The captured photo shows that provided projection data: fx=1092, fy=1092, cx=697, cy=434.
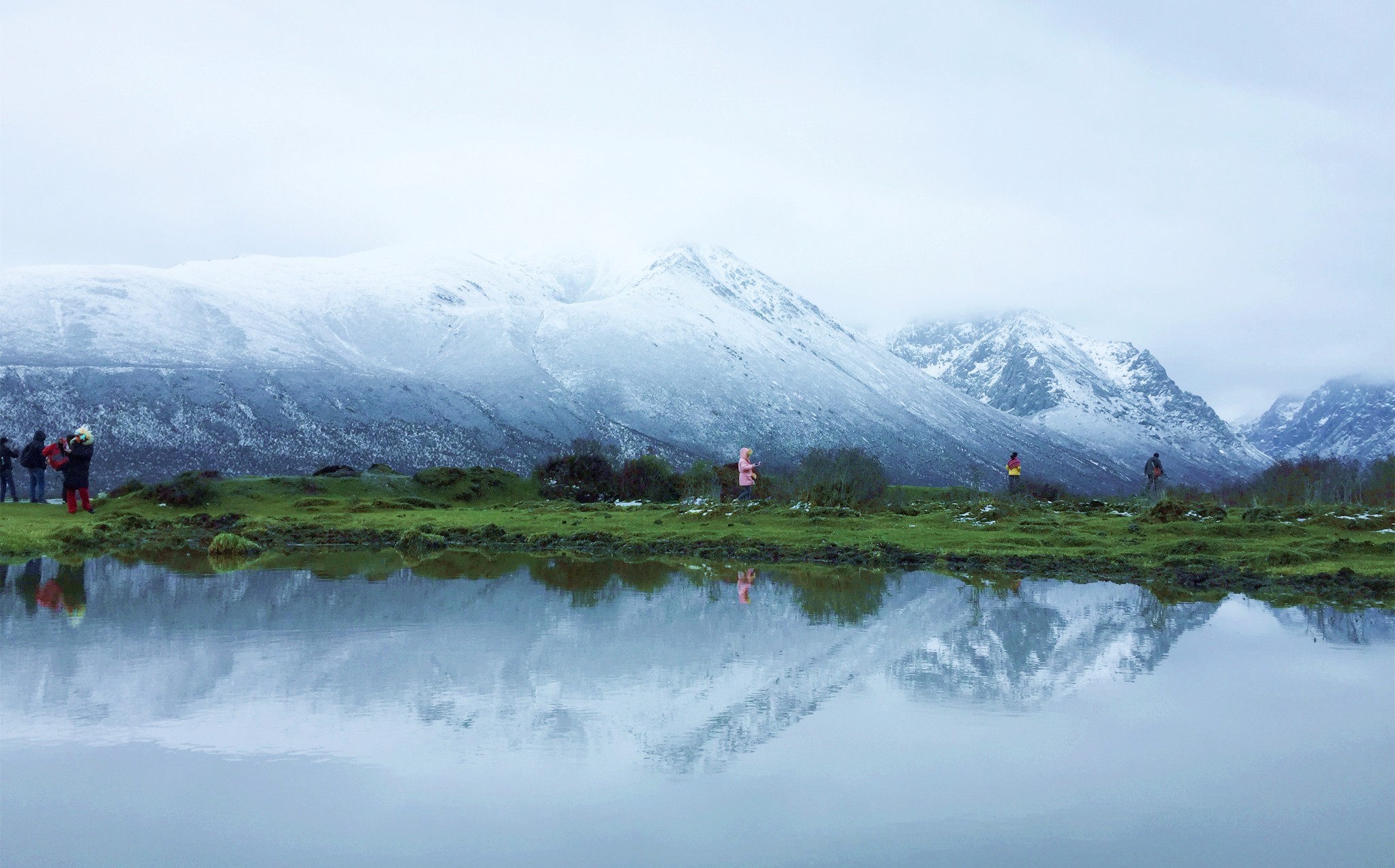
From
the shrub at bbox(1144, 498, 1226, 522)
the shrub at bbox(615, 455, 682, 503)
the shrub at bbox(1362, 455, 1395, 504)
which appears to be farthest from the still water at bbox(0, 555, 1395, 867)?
the shrub at bbox(1362, 455, 1395, 504)

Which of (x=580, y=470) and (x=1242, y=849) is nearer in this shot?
(x=1242, y=849)

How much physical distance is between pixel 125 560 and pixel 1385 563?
85.4 ft

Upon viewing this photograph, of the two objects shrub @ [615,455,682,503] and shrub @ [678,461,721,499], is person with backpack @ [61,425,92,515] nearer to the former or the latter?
shrub @ [678,461,721,499]

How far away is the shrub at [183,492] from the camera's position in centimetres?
3766

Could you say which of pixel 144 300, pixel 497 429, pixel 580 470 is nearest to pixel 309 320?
pixel 144 300

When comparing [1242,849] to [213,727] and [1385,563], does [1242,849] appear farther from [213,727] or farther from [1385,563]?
[1385,563]

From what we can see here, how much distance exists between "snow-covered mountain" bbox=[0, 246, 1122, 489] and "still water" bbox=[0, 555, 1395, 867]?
267ft

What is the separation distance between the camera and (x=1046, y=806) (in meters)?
7.59

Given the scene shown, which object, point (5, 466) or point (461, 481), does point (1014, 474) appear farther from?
point (5, 466)

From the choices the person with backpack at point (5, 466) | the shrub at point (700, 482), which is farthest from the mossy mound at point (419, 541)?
the person with backpack at point (5, 466)

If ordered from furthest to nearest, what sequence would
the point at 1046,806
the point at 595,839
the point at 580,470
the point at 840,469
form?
the point at 580,470 < the point at 840,469 < the point at 1046,806 < the point at 595,839

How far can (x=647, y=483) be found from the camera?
5238 centimetres

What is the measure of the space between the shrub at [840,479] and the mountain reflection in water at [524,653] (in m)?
16.4

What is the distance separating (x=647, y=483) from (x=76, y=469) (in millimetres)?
24698
